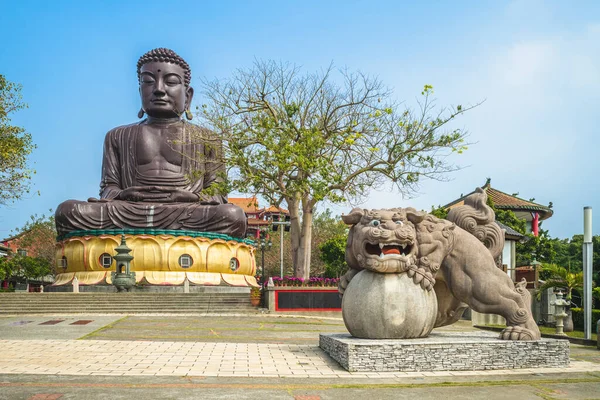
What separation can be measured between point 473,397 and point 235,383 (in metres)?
2.49

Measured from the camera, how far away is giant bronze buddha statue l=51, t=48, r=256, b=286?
26.9 m

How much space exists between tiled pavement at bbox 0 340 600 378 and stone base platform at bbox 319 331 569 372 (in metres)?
0.15

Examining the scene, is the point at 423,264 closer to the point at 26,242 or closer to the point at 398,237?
the point at 398,237

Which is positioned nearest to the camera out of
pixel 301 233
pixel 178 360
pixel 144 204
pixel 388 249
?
pixel 388 249

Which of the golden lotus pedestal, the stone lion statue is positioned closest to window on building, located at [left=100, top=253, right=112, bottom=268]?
the golden lotus pedestal

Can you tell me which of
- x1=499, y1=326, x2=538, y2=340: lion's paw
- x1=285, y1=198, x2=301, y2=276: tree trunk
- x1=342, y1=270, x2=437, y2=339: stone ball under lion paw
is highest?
x1=285, y1=198, x2=301, y2=276: tree trunk

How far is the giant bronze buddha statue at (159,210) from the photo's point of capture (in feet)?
88.4

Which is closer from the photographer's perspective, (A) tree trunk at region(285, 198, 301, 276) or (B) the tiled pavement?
(B) the tiled pavement

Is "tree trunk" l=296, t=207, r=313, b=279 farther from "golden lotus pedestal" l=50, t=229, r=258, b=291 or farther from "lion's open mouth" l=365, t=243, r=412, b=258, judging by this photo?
"lion's open mouth" l=365, t=243, r=412, b=258

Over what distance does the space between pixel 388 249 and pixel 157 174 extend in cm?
2210

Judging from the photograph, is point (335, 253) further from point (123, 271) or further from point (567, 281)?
point (567, 281)

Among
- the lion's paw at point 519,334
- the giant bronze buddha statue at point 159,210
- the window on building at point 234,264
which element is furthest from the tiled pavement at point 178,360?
the window on building at point 234,264

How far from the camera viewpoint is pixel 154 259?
26688mm

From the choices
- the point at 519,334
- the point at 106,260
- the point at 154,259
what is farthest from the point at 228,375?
the point at 106,260
